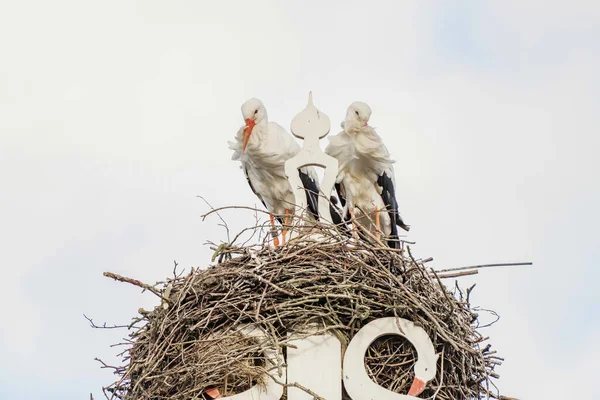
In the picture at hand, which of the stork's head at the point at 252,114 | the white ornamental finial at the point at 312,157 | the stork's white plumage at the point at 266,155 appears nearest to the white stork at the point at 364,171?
the stork's white plumage at the point at 266,155

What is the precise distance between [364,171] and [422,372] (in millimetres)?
2776

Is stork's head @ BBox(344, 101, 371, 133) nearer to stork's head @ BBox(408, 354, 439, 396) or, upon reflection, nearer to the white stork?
the white stork

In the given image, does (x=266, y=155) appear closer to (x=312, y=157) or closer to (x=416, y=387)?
(x=312, y=157)

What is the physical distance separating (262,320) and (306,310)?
0.78 feet

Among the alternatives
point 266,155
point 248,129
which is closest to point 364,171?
point 266,155

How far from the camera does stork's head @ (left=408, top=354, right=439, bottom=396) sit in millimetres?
5602

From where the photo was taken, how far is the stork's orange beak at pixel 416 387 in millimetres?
5590

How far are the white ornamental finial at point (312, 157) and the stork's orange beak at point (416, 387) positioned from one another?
118 centimetres

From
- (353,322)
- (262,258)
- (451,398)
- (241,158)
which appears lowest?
(451,398)

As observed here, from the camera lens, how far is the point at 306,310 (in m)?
5.76

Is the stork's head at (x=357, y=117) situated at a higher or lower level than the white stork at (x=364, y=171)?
higher

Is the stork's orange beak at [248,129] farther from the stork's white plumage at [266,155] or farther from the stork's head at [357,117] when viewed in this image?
the stork's head at [357,117]

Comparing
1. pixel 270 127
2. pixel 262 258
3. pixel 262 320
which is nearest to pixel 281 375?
pixel 262 320

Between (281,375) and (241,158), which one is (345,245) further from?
(241,158)
